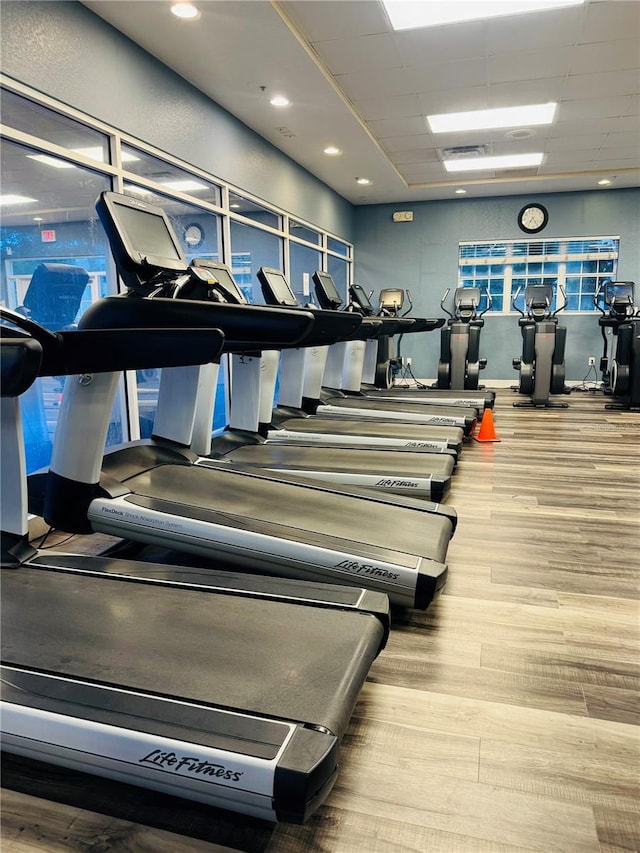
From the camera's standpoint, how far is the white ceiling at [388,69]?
11.8ft

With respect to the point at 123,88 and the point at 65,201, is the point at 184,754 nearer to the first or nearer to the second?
the point at 123,88

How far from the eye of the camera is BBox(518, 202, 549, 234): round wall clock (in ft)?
28.9

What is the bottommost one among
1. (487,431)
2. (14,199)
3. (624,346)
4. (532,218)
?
(487,431)

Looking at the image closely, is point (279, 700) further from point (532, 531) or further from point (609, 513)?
point (609, 513)

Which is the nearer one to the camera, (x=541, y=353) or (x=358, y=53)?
(x=358, y=53)

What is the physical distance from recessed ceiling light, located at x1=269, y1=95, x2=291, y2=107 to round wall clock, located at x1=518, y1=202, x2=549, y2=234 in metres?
5.26

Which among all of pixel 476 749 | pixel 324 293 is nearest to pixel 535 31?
pixel 324 293

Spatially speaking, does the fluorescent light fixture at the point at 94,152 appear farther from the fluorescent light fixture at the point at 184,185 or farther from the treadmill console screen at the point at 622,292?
the treadmill console screen at the point at 622,292

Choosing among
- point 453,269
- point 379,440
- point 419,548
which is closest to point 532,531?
point 419,548

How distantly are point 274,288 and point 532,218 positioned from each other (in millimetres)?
6353

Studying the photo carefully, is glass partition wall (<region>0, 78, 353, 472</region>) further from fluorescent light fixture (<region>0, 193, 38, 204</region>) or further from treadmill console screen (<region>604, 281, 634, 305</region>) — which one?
treadmill console screen (<region>604, 281, 634, 305</region>)

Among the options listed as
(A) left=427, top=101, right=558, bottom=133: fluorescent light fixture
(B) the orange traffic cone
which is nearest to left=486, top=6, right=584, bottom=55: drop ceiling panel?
(A) left=427, top=101, right=558, bottom=133: fluorescent light fixture

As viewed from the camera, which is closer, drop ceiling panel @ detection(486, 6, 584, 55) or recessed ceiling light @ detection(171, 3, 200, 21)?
recessed ceiling light @ detection(171, 3, 200, 21)

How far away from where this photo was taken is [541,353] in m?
6.67
